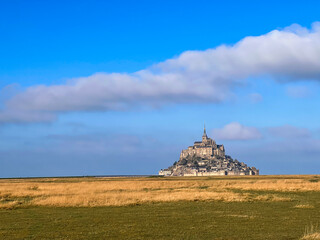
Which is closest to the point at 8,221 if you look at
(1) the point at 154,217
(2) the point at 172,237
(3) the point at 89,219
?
(3) the point at 89,219

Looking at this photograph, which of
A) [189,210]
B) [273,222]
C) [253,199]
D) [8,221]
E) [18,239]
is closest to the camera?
[18,239]

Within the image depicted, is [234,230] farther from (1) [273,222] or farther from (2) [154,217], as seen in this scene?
(2) [154,217]

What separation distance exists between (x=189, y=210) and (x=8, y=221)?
12.3 metres

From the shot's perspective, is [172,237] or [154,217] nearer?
[172,237]

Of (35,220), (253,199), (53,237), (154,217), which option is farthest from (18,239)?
(253,199)

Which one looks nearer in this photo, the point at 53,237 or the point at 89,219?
the point at 53,237

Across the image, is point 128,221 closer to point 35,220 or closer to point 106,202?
point 35,220

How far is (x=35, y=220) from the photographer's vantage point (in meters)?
25.4

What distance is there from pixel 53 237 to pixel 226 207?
627 inches

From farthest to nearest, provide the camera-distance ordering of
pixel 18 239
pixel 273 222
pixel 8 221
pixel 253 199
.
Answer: pixel 253 199, pixel 8 221, pixel 273 222, pixel 18 239

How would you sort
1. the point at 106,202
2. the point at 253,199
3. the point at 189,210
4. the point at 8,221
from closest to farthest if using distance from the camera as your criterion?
the point at 8,221
the point at 189,210
the point at 106,202
the point at 253,199

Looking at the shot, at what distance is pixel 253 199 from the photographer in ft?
124

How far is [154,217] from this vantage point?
26172 millimetres

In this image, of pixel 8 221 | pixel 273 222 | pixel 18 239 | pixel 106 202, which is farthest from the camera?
pixel 106 202
